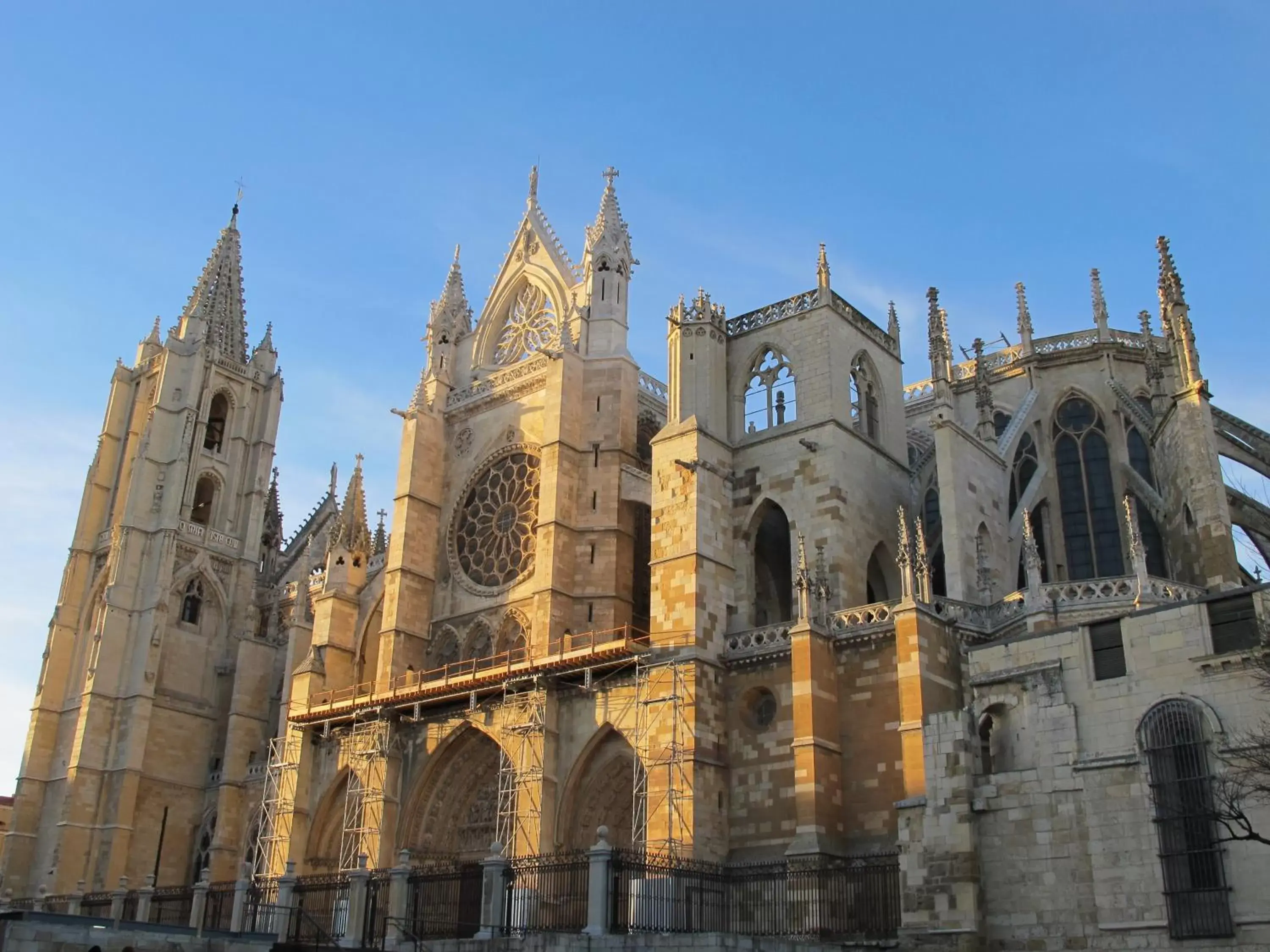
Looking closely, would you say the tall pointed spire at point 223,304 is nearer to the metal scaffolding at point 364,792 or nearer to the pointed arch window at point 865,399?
the metal scaffolding at point 364,792

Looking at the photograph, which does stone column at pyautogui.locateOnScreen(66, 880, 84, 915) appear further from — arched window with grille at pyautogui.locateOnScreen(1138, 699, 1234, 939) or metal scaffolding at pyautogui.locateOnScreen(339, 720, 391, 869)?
arched window with grille at pyautogui.locateOnScreen(1138, 699, 1234, 939)

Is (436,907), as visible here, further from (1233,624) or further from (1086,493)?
(1086,493)

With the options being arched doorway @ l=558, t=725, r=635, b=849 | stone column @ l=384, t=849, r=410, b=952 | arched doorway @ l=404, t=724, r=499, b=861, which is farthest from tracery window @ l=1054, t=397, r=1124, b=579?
stone column @ l=384, t=849, r=410, b=952

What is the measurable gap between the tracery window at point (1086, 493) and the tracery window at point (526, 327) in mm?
12389

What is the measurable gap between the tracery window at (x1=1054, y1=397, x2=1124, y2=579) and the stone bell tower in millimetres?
22155

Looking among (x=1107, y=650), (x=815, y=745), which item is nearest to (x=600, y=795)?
(x=815, y=745)

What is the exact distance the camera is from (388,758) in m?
28.3

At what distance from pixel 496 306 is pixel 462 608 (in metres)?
8.36

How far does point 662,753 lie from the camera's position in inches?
907

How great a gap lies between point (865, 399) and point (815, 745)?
8.68 m

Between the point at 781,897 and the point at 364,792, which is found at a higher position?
the point at 364,792

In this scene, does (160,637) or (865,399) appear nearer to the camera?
(865,399)

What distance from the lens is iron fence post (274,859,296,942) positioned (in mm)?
20062

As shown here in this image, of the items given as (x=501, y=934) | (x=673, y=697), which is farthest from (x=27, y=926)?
(x=673, y=697)
